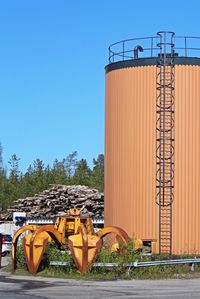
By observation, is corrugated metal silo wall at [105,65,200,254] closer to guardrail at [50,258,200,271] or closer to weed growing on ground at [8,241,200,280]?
weed growing on ground at [8,241,200,280]

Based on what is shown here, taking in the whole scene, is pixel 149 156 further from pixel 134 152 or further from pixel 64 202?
pixel 64 202

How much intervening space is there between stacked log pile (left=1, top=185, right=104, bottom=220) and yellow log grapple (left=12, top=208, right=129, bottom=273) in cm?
1932

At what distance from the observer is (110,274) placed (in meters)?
26.4

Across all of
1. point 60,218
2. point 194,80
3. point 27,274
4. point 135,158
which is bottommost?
point 27,274

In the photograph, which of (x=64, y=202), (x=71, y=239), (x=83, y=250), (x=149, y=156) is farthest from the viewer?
(x=64, y=202)

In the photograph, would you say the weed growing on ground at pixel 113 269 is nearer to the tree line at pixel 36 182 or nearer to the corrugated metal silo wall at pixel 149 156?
the corrugated metal silo wall at pixel 149 156

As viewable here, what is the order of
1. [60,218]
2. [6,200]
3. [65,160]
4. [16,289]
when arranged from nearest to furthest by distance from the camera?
[16,289] < [60,218] < [6,200] < [65,160]

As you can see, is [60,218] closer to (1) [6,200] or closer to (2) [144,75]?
(2) [144,75]

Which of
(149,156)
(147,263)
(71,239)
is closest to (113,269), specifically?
(147,263)

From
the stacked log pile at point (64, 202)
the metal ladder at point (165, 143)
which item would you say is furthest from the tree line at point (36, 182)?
the metal ladder at point (165, 143)

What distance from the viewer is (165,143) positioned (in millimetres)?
32531

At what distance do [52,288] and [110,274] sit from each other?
4297 millimetres

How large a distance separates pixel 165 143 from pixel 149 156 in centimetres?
99

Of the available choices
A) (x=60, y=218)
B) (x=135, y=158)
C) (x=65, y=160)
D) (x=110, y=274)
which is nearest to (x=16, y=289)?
(x=110, y=274)
